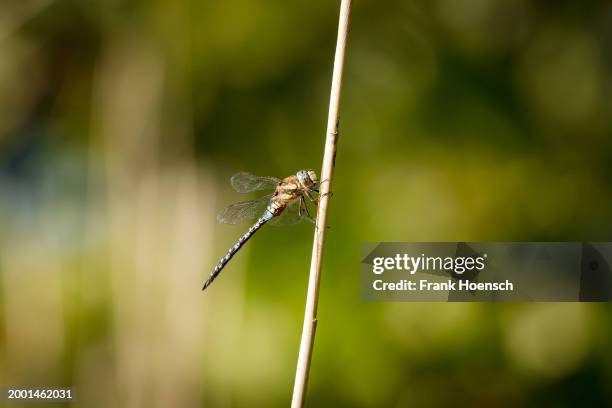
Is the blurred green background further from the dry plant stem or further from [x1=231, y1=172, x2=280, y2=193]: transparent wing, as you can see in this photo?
the dry plant stem

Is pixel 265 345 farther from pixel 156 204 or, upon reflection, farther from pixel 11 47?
pixel 11 47

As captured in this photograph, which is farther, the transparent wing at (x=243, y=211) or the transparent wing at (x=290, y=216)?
the transparent wing at (x=243, y=211)

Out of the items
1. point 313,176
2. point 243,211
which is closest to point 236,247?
point 243,211

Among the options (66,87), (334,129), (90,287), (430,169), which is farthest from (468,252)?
(66,87)

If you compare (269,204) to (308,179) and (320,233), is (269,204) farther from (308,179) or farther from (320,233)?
(320,233)

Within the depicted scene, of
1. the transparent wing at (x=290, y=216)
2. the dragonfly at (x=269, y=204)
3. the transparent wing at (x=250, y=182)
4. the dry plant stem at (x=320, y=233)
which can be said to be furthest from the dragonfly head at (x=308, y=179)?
the dry plant stem at (x=320, y=233)

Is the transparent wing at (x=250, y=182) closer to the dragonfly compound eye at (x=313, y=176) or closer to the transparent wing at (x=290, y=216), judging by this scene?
the transparent wing at (x=290, y=216)
